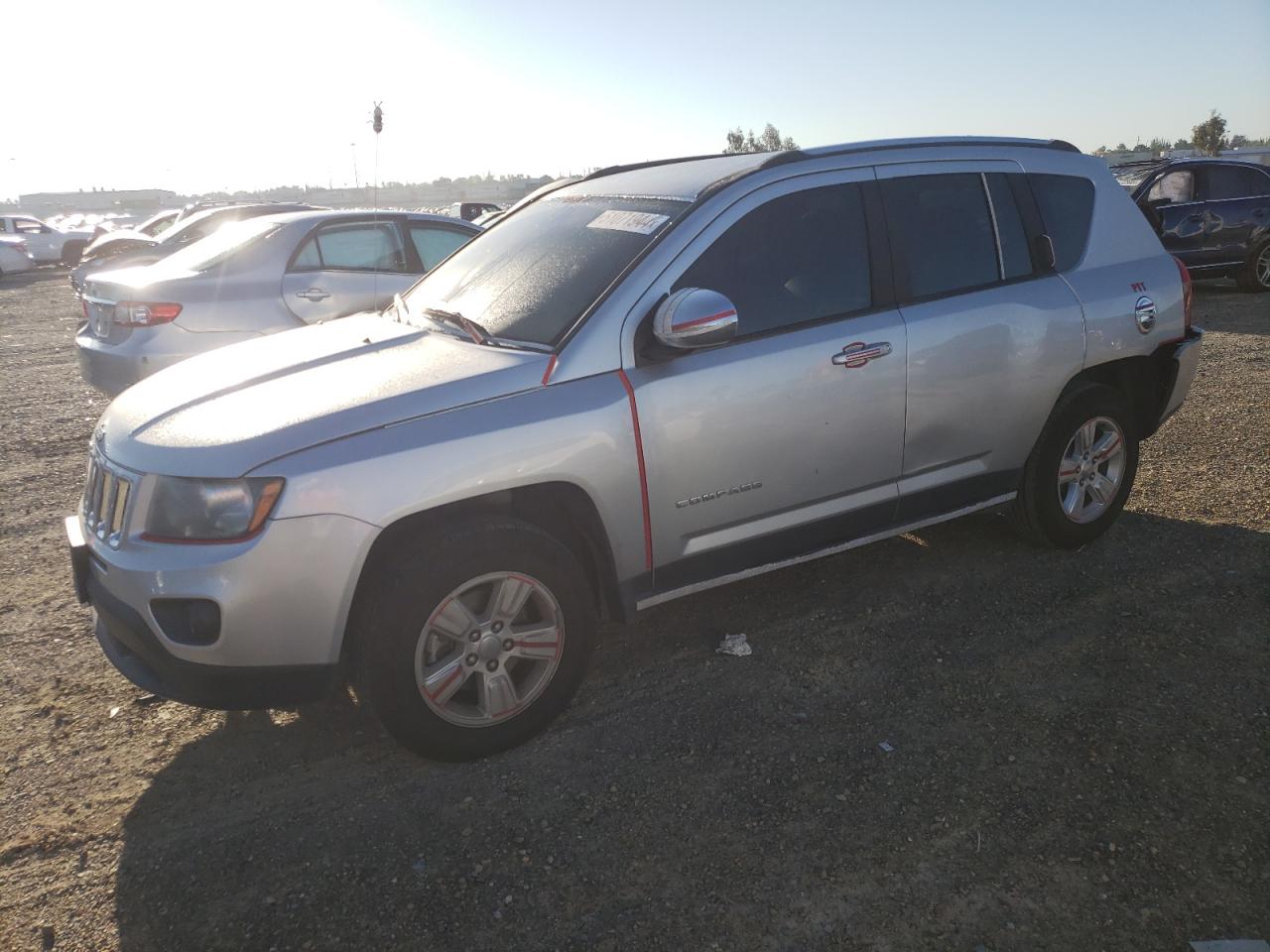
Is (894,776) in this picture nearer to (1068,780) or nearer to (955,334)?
(1068,780)

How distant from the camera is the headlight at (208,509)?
2674 mm

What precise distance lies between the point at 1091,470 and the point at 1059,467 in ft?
0.92

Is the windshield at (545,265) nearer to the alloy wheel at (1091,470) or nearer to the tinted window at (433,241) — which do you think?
the alloy wheel at (1091,470)

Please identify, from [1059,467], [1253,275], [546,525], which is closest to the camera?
[546,525]

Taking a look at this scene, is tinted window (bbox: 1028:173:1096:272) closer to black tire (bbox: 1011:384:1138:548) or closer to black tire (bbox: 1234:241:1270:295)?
black tire (bbox: 1011:384:1138:548)

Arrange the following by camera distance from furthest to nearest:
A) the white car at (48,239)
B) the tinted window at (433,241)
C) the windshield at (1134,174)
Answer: the white car at (48,239), the windshield at (1134,174), the tinted window at (433,241)

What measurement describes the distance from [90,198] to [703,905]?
107 meters

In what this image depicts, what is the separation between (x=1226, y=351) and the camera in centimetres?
903

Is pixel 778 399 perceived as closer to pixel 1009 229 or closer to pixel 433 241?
pixel 1009 229

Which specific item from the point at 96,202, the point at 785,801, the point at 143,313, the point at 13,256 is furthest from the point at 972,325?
the point at 96,202

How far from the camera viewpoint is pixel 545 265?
11.9ft

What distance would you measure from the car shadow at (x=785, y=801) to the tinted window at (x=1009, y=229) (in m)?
1.49

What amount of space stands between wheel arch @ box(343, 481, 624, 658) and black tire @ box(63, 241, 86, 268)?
30.6 metres

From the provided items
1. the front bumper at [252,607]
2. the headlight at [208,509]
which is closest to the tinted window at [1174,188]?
the front bumper at [252,607]
